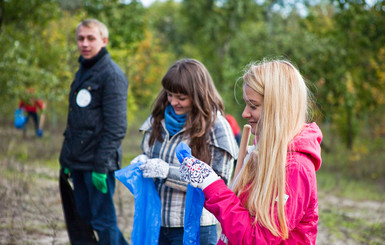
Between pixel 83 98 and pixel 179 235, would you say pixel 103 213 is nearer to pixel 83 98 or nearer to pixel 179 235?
pixel 83 98

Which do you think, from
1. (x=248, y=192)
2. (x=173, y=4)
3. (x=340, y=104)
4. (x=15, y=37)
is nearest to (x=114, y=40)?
(x=15, y=37)

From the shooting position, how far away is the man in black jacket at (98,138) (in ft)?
11.3

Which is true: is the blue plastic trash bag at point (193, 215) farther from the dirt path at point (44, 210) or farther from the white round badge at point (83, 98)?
the white round badge at point (83, 98)

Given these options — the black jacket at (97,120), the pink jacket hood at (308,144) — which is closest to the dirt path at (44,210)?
the black jacket at (97,120)

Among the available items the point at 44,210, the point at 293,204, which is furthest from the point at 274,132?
the point at 44,210

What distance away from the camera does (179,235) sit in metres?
2.62

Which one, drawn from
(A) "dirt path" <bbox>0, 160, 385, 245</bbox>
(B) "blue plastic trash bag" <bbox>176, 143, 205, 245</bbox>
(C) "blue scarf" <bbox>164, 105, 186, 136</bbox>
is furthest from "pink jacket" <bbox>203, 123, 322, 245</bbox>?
(A) "dirt path" <bbox>0, 160, 385, 245</bbox>

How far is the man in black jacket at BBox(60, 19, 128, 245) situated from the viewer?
3.46 meters

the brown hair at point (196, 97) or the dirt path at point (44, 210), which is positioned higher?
the brown hair at point (196, 97)

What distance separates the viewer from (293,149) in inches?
69.7

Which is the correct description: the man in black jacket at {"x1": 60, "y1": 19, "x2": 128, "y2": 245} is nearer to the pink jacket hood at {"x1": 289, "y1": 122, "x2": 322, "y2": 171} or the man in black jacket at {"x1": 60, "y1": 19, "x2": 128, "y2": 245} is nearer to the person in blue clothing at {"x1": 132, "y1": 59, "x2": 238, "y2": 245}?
the person in blue clothing at {"x1": 132, "y1": 59, "x2": 238, "y2": 245}

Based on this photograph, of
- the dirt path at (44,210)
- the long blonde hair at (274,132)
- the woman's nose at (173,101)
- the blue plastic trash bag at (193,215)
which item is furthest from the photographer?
the dirt path at (44,210)

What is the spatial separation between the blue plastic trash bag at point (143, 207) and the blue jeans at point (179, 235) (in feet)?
0.39

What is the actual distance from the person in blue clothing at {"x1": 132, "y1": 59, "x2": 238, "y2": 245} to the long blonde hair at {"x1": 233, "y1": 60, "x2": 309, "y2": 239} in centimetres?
72
